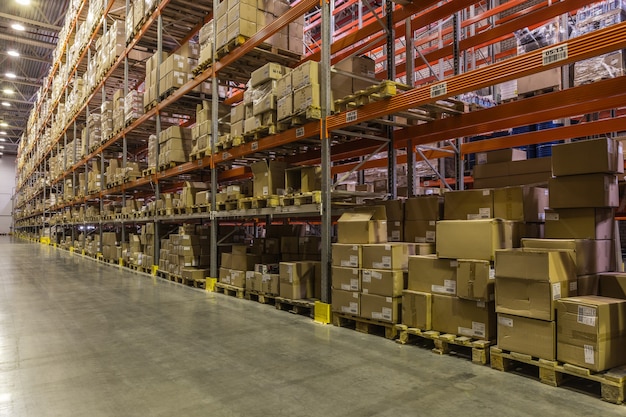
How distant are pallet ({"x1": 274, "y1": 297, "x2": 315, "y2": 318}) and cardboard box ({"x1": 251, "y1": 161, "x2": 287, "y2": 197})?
1.50m

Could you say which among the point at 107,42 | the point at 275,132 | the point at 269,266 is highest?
the point at 107,42

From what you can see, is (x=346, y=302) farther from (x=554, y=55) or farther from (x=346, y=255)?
(x=554, y=55)

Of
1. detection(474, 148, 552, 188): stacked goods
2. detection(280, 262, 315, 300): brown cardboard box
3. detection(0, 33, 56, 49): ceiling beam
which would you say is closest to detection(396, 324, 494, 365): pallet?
detection(280, 262, 315, 300): brown cardboard box

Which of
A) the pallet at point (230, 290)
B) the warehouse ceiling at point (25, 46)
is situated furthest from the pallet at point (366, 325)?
the warehouse ceiling at point (25, 46)

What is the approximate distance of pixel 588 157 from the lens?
Answer: 3451mm

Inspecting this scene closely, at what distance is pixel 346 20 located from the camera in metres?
16.6

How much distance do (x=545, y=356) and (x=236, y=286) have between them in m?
4.72

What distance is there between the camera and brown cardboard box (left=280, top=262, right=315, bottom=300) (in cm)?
564

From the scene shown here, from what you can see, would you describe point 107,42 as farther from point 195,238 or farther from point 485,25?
point 485,25

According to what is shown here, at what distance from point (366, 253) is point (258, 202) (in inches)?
90.3

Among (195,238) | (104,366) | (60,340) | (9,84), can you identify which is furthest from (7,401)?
(9,84)

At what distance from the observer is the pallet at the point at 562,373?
2.77 m

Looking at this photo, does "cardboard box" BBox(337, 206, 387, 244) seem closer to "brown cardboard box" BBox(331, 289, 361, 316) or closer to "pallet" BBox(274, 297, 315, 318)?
"brown cardboard box" BBox(331, 289, 361, 316)

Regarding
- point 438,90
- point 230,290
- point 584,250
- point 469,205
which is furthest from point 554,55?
point 230,290
